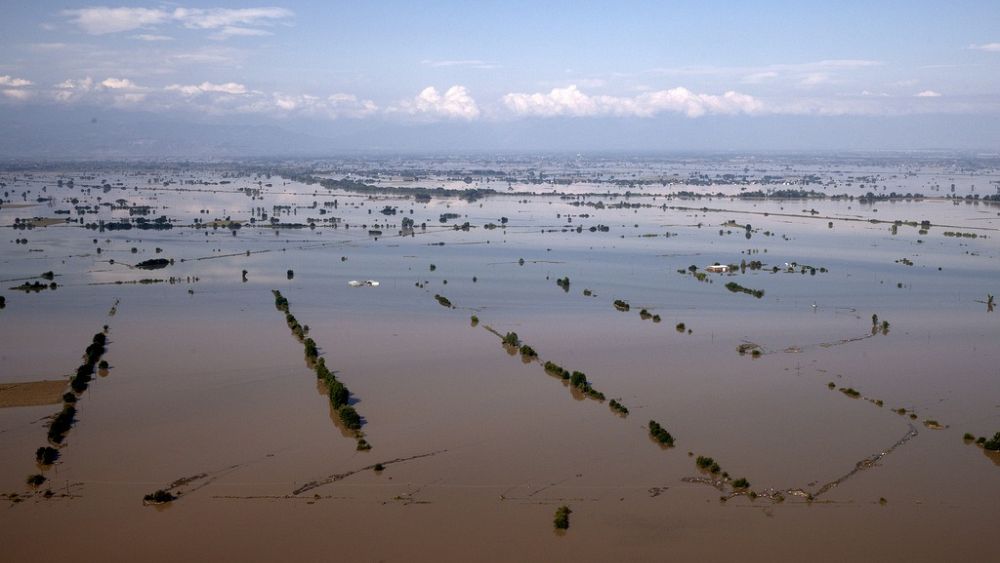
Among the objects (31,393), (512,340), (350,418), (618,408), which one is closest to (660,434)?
(618,408)

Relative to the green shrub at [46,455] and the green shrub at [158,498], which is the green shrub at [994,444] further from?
the green shrub at [46,455]

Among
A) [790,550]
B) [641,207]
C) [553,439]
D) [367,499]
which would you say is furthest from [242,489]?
[641,207]

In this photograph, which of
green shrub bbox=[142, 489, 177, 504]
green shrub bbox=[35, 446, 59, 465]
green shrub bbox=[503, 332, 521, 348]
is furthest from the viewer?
green shrub bbox=[503, 332, 521, 348]

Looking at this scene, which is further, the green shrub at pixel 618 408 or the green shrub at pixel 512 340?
the green shrub at pixel 512 340

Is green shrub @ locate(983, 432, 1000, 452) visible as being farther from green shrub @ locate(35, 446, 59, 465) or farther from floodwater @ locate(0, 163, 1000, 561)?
green shrub @ locate(35, 446, 59, 465)

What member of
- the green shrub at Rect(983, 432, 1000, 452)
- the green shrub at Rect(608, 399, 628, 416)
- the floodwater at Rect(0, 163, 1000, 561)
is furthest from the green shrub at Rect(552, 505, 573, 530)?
the green shrub at Rect(983, 432, 1000, 452)

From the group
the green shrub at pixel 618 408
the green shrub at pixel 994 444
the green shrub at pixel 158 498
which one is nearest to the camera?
the green shrub at pixel 158 498

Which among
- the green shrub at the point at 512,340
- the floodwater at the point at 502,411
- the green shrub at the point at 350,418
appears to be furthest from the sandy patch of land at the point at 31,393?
the green shrub at the point at 512,340

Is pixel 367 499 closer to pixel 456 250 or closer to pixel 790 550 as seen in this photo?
pixel 790 550
